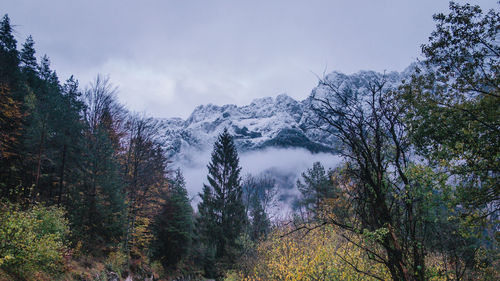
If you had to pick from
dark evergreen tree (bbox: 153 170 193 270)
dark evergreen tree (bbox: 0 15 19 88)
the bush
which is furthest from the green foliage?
dark evergreen tree (bbox: 0 15 19 88)

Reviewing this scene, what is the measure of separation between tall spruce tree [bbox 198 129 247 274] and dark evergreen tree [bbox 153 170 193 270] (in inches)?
98.8

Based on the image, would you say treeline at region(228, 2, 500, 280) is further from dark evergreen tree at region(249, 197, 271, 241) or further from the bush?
dark evergreen tree at region(249, 197, 271, 241)

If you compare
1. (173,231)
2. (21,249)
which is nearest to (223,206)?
(173,231)

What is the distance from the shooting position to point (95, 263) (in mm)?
12219

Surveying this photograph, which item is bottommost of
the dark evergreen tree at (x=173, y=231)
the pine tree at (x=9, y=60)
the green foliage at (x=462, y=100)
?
the dark evergreen tree at (x=173, y=231)

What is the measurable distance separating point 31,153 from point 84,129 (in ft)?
10.9

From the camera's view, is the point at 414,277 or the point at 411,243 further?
the point at 411,243

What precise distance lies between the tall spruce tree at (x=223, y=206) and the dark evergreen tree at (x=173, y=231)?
251 centimetres

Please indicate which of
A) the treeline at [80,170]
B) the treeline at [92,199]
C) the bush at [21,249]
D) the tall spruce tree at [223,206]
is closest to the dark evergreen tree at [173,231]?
the treeline at [92,199]

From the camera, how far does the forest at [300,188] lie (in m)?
4.41

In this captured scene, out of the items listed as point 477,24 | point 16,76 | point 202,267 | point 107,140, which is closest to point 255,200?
point 202,267

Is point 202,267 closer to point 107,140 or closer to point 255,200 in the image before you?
point 255,200

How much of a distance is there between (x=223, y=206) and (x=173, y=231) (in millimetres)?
5816

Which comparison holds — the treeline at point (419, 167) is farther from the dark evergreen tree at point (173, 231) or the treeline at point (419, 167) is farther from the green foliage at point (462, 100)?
the dark evergreen tree at point (173, 231)
